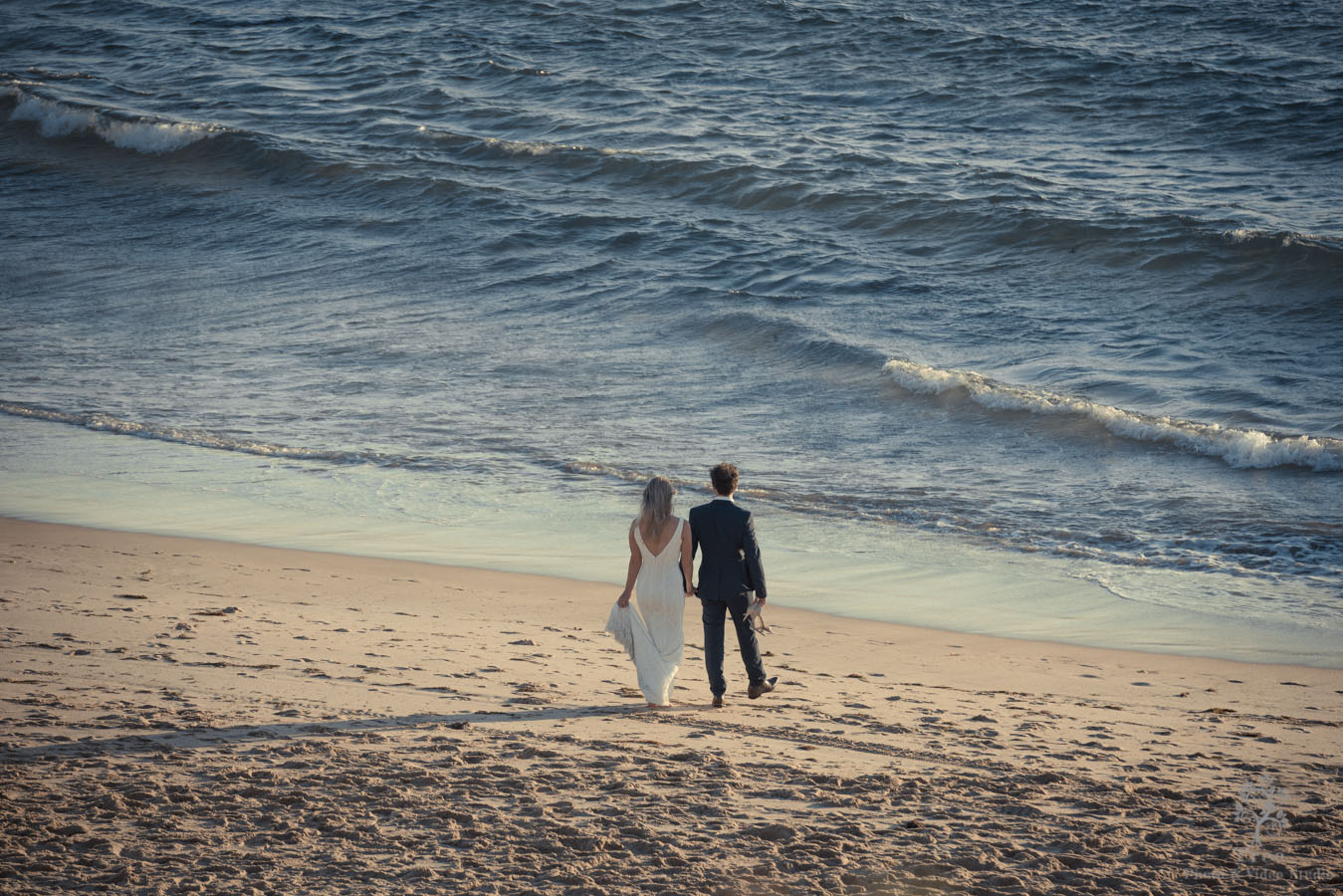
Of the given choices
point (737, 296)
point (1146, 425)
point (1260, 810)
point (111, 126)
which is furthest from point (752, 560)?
point (111, 126)

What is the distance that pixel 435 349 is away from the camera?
52.4 ft

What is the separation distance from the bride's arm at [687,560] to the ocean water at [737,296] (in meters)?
2.06

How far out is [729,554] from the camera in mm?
6398

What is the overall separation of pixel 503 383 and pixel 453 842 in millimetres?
10385

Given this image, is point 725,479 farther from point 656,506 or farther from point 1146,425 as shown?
point 1146,425

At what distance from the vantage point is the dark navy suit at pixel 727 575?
20.9ft

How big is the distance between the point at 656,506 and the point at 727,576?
0.56 m

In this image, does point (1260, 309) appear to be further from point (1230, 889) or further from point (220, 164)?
point (220, 164)

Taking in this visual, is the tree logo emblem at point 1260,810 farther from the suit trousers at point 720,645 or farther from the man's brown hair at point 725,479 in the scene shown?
the man's brown hair at point 725,479

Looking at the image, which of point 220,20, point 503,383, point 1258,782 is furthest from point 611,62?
point 1258,782

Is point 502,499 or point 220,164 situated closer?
point 502,499

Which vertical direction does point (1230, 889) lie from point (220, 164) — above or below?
below

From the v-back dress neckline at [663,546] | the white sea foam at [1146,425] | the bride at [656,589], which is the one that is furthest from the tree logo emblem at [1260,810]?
the white sea foam at [1146,425]

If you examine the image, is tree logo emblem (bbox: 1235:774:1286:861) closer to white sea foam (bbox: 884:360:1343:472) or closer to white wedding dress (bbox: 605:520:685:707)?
white wedding dress (bbox: 605:520:685:707)
